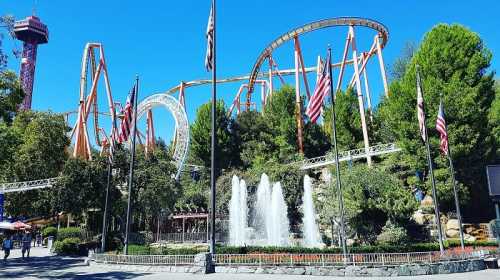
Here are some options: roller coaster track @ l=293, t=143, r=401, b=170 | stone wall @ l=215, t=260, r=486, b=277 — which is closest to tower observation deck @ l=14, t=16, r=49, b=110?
roller coaster track @ l=293, t=143, r=401, b=170

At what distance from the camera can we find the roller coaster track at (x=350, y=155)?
1500 inches

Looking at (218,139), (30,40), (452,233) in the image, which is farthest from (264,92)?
(30,40)

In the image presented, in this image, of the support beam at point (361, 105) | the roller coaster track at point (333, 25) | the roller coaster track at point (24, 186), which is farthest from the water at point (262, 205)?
the roller coaster track at point (24, 186)

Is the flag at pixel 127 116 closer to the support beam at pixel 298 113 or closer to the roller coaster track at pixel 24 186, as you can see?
the roller coaster track at pixel 24 186

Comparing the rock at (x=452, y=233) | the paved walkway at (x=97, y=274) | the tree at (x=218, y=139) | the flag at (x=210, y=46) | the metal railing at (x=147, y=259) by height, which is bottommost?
the paved walkway at (x=97, y=274)

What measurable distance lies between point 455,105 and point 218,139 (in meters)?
28.0

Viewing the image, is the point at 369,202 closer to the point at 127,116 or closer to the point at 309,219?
the point at 309,219

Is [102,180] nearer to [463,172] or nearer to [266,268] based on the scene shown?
[266,268]

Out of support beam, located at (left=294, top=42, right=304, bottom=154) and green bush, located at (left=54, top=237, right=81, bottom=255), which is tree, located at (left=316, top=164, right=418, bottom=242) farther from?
green bush, located at (left=54, top=237, right=81, bottom=255)

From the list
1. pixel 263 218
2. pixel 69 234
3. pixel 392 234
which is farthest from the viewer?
pixel 69 234

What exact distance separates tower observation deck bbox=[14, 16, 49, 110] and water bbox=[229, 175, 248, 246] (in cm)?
9962

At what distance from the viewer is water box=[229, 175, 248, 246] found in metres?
30.0

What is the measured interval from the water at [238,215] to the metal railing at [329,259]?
12.5 m

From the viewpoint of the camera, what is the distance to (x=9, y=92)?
18891 mm
